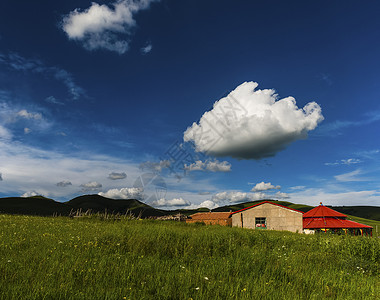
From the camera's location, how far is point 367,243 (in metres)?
11.3

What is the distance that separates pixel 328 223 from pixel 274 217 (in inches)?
346

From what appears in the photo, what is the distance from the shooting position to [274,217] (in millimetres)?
41344

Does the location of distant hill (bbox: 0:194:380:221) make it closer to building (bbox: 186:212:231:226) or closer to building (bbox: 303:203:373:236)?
building (bbox: 186:212:231:226)

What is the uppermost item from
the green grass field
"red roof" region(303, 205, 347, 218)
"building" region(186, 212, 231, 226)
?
"red roof" region(303, 205, 347, 218)

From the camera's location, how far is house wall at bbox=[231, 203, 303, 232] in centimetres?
4016

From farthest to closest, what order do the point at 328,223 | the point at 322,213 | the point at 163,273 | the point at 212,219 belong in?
the point at 212,219 → the point at 322,213 → the point at 328,223 → the point at 163,273

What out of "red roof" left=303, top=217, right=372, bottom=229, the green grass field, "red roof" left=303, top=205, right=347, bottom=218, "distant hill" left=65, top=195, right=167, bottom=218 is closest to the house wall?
"red roof" left=303, top=217, right=372, bottom=229

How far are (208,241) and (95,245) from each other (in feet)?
14.9

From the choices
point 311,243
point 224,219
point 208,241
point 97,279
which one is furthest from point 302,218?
point 97,279

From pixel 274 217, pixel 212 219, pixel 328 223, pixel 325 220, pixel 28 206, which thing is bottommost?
pixel 212 219

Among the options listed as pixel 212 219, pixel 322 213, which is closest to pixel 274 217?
pixel 322 213

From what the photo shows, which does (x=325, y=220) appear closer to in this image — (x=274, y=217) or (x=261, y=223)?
(x=274, y=217)

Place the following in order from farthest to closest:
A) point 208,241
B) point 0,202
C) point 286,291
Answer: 1. point 0,202
2. point 208,241
3. point 286,291

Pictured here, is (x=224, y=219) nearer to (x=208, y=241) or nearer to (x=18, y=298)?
(x=208, y=241)
